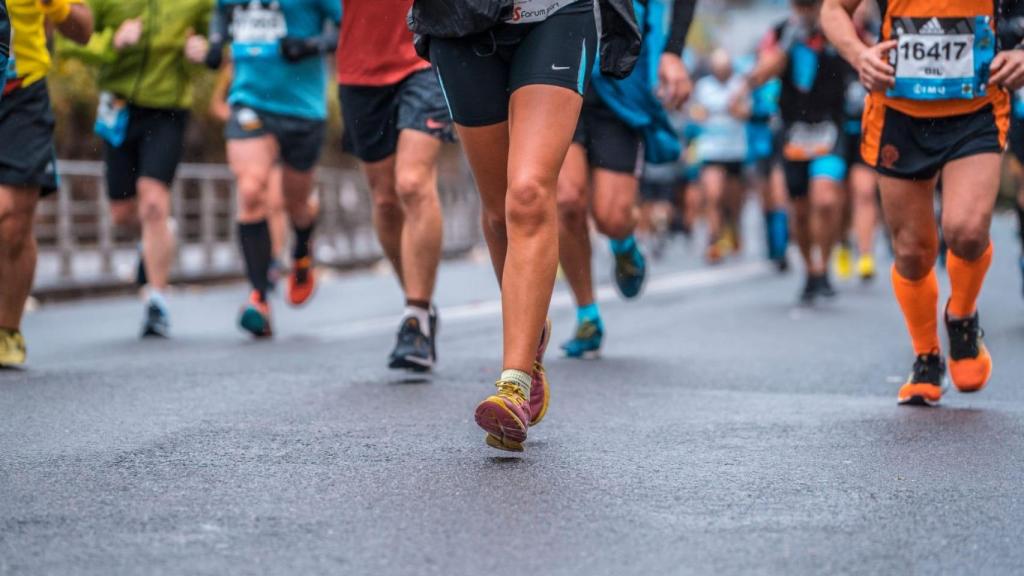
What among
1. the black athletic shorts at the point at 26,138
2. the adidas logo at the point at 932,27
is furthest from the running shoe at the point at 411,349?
the adidas logo at the point at 932,27

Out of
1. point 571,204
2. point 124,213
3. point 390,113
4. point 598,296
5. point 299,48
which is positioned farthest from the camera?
point 598,296

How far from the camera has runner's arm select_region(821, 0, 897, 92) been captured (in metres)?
5.13

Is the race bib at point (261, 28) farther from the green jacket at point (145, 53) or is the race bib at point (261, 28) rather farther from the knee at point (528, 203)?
the knee at point (528, 203)

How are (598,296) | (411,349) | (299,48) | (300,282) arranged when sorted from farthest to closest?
1. (598,296)
2. (300,282)
3. (299,48)
4. (411,349)

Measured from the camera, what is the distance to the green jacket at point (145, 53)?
8242mm

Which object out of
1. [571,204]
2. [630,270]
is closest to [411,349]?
[571,204]

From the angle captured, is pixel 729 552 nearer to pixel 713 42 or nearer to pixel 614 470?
pixel 614 470

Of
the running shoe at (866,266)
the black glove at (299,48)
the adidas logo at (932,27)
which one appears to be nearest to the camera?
the adidas logo at (932,27)

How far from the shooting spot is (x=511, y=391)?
159 inches

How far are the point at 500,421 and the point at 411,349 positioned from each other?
2134 mm

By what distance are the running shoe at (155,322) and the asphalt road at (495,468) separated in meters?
0.76

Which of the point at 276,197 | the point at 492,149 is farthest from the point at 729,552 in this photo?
the point at 276,197

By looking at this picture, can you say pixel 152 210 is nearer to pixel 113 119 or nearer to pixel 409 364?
pixel 113 119

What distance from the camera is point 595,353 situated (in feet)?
24.1
